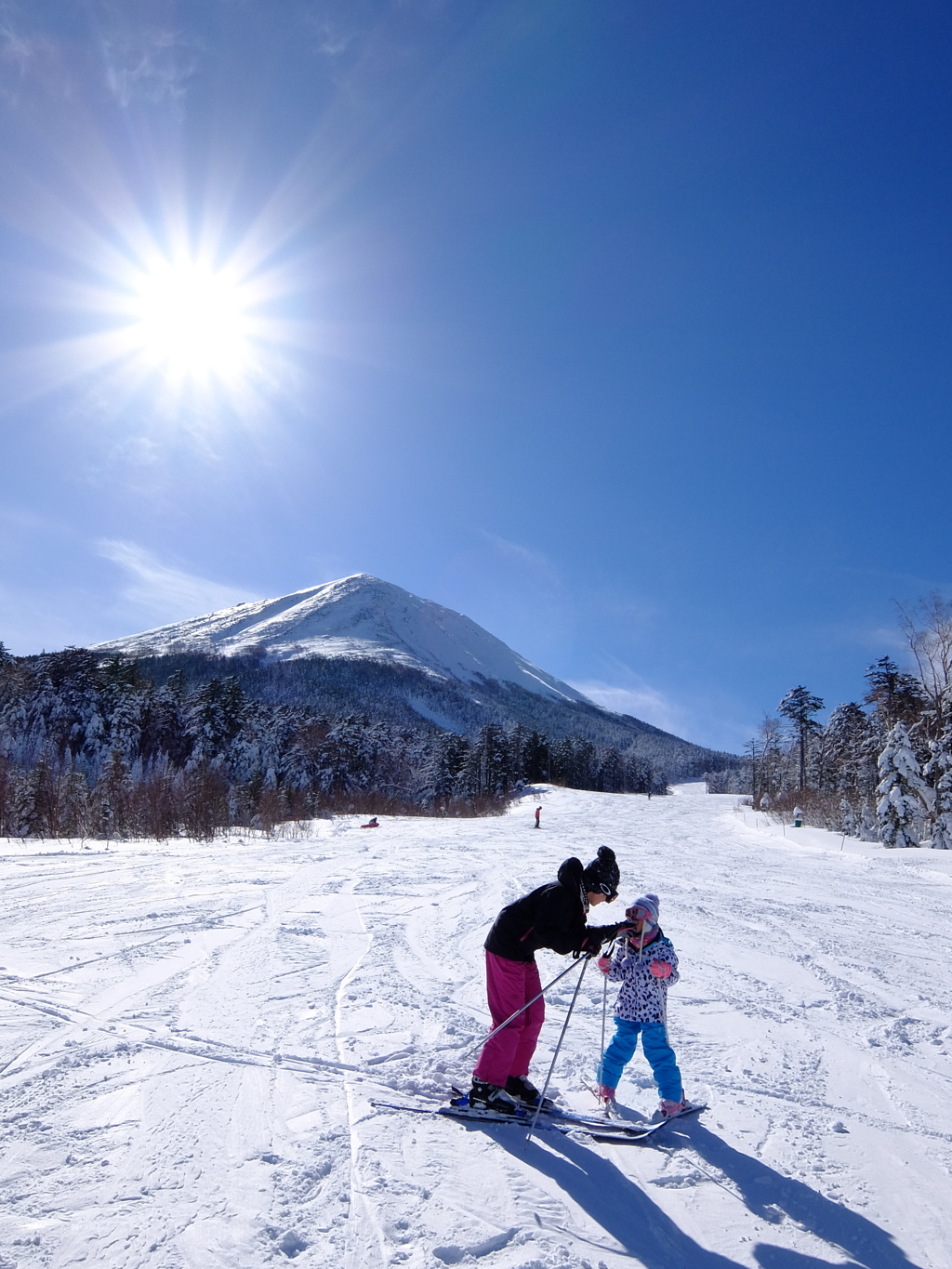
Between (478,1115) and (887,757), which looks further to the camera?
(887,757)

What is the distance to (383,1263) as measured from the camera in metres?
2.54

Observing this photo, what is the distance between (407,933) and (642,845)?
46.3ft

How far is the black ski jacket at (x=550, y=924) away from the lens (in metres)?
3.73

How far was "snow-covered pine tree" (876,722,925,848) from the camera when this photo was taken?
20188 millimetres

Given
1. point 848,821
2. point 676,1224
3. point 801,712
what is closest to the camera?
point 676,1224

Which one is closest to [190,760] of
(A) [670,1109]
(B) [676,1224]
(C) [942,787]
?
(C) [942,787]

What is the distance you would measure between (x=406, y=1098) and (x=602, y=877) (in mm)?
1816

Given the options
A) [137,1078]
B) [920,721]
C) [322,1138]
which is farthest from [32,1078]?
[920,721]

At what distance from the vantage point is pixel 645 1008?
12.7 feet

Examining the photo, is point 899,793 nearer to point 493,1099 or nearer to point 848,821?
point 848,821

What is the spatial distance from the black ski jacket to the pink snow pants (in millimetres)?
96

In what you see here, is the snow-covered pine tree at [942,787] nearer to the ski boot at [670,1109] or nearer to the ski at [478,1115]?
the ski boot at [670,1109]

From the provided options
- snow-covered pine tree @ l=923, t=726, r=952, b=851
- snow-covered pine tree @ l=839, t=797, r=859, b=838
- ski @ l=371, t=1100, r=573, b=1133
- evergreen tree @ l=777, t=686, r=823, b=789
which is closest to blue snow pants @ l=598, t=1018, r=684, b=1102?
ski @ l=371, t=1100, r=573, b=1133

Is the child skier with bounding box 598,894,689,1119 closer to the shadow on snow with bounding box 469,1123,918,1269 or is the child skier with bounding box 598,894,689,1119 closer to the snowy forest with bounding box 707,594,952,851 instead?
the shadow on snow with bounding box 469,1123,918,1269
